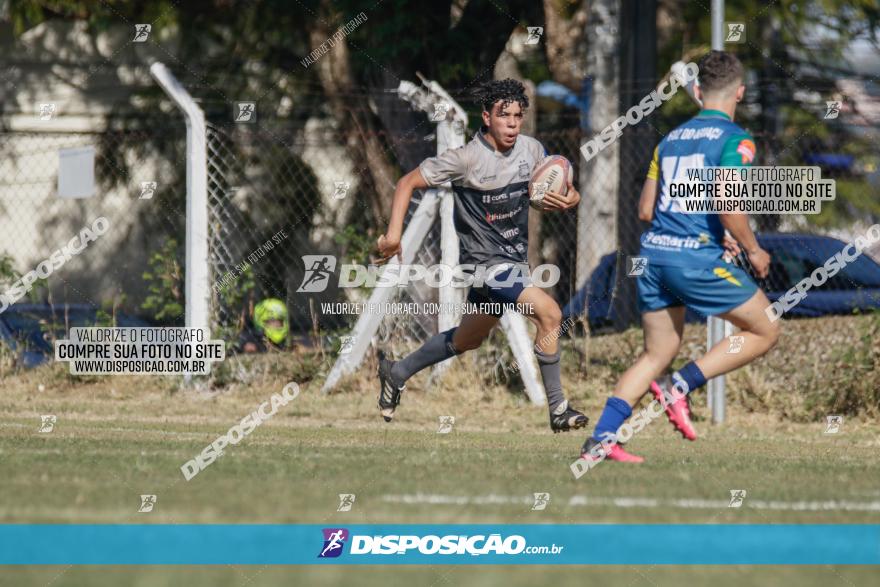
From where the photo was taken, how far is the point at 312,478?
681cm

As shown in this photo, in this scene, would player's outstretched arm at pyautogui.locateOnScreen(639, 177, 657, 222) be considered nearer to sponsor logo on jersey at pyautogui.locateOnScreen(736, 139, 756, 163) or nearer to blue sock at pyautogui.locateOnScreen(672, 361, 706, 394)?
sponsor logo on jersey at pyautogui.locateOnScreen(736, 139, 756, 163)

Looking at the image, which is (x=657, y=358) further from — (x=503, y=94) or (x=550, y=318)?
(x=503, y=94)

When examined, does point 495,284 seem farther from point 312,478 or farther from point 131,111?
→ point 131,111

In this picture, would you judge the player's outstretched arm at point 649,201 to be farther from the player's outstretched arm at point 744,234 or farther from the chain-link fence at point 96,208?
the chain-link fence at point 96,208

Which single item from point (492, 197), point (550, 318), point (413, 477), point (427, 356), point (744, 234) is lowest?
point (413, 477)

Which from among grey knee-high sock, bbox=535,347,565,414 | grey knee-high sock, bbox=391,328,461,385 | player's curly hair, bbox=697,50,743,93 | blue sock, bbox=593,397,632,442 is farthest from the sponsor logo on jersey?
grey knee-high sock, bbox=391,328,461,385

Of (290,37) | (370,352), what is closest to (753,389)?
(370,352)

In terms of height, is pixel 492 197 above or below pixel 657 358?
above

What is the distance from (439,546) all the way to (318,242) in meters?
12.0

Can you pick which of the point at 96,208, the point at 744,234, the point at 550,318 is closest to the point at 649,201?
the point at 744,234

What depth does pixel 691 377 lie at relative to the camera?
7.77 meters

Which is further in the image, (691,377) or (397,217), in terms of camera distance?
(397,217)

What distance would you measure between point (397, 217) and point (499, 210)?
72 cm

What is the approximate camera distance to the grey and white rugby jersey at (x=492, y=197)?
8867 mm
